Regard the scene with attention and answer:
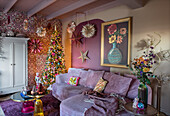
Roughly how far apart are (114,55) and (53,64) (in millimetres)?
2296

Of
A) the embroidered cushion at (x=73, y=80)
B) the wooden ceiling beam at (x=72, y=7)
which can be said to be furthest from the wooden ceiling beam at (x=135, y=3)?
the embroidered cushion at (x=73, y=80)

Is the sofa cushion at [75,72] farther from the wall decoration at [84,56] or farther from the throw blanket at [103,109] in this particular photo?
the throw blanket at [103,109]

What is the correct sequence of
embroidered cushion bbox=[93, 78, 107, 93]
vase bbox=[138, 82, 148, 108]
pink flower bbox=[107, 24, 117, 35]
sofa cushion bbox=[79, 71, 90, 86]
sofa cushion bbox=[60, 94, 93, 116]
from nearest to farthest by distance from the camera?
vase bbox=[138, 82, 148, 108], sofa cushion bbox=[60, 94, 93, 116], embroidered cushion bbox=[93, 78, 107, 93], pink flower bbox=[107, 24, 117, 35], sofa cushion bbox=[79, 71, 90, 86]

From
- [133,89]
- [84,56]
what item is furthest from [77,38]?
[133,89]

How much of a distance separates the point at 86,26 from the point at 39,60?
2.45m

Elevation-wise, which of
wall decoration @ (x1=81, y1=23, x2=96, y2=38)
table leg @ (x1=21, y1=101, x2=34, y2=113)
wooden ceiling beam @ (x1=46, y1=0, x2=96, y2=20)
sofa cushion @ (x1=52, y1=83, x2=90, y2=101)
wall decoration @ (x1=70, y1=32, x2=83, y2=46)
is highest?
wooden ceiling beam @ (x1=46, y1=0, x2=96, y2=20)

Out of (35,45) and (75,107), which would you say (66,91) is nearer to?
(75,107)

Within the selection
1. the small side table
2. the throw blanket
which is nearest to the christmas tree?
the throw blanket

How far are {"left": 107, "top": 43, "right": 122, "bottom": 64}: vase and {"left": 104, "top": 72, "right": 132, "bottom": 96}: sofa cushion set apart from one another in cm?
Answer: 64

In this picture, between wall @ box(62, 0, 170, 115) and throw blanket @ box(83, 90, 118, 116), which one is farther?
wall @ box(62, 0, 170, 115)

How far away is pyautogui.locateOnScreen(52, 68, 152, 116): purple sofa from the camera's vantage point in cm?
230

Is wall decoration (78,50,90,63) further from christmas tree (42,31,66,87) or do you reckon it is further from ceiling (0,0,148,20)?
ceiling (0,0,148,20)

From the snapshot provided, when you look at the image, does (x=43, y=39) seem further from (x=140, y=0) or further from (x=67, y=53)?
(x=140, y=0)

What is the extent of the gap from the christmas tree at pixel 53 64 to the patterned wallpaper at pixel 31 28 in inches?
27.7
